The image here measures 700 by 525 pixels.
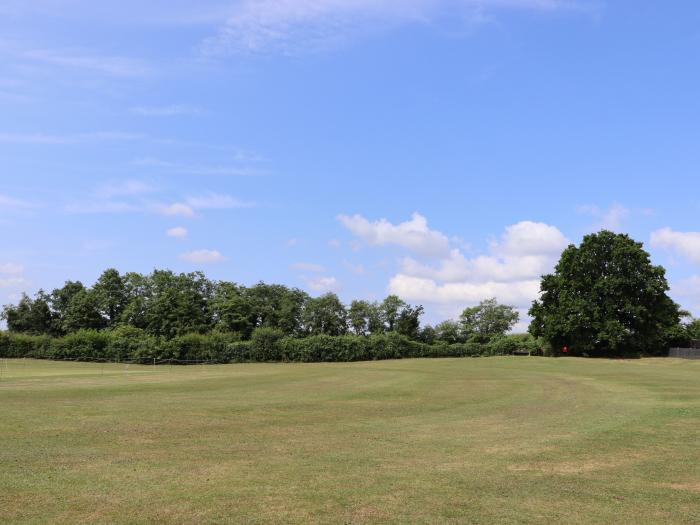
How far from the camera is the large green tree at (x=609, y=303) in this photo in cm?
9369

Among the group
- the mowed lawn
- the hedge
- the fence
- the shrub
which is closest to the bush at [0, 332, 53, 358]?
the hedge

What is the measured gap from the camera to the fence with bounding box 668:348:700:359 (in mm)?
92812

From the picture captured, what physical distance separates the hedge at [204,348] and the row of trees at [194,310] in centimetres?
2102

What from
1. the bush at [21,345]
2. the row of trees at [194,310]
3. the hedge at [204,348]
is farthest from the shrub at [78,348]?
the row of trees at [194,310]

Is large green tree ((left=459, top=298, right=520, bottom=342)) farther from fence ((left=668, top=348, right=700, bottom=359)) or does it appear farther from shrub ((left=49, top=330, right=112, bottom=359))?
shrub ((left=49, top=330, right=112, bottom=359))

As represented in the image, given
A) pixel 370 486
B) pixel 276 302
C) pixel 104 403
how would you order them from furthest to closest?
pixel 276 302 < pixel 104 403 < pixel 370 486

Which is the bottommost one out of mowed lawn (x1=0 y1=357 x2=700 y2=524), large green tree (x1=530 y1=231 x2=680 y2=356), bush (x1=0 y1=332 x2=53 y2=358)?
bush (x1=0 y1=332 x2=53 y2=358)

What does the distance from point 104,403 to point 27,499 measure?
17171 millimetres

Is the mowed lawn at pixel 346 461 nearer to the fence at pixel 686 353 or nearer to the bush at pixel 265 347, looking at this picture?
the bush at pixel 265 347

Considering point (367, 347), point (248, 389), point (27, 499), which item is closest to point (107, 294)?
point (367, 347)

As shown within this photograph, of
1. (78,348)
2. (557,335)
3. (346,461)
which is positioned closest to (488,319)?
(557,335)

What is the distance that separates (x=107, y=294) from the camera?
5148 inches

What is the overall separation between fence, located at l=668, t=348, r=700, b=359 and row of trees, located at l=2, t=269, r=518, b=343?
1944 inches

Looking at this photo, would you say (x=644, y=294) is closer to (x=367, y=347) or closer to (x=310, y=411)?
(x=367, y=347)
